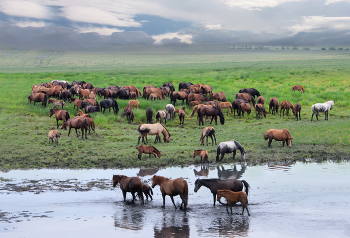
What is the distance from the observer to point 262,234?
8039 mm

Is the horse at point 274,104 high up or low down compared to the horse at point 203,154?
up

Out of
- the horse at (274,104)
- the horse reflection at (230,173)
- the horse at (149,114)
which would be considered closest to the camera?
the horse reflection at (230,173)

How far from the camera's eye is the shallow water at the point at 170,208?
8281mm

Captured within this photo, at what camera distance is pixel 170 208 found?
983cm

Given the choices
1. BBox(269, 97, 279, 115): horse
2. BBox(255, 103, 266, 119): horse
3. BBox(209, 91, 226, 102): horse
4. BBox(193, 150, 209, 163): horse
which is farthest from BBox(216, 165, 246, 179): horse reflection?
BBox(209, 91, 226, 102): horse

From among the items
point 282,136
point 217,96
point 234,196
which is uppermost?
point 217,96

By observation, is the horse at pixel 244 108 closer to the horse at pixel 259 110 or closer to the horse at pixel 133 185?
the horse at pixel 259 110

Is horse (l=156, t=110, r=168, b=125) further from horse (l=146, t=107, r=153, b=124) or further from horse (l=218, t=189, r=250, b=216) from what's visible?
horse (l=218, t=189, r=250, b=216)

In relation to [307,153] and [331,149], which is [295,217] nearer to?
[307,153]

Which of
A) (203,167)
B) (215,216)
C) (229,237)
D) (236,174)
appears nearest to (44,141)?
(203,167)

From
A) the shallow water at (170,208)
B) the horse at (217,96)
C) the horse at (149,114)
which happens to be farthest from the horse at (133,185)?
the horse at (217,96)

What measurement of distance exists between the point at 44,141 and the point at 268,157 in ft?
32.9

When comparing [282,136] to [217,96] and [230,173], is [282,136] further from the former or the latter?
[217,96]

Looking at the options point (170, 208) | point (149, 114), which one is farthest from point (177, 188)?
point (149, 114)
